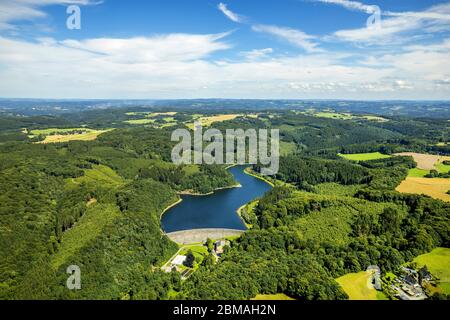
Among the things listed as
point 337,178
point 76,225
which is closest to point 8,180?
point 76,225

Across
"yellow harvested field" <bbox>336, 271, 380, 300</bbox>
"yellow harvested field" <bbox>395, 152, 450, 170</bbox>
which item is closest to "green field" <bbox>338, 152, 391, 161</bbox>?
"yellow harvested field" <bbox>395, 152, 450, 170</bbox>

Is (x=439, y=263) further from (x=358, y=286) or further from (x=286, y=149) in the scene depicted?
(x=286, y=149)

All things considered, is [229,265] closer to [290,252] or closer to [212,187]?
[290,252]

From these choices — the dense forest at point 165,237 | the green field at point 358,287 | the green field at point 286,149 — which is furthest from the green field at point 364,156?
the green field at point 358,287

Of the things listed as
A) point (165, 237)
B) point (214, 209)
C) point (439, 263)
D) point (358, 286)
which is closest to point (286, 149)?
point (214, 209)

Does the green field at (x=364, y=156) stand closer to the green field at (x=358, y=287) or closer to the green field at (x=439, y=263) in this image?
Result: the green field at (x=439, y=263)

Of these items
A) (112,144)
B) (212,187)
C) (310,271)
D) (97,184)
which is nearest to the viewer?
(310,271)
